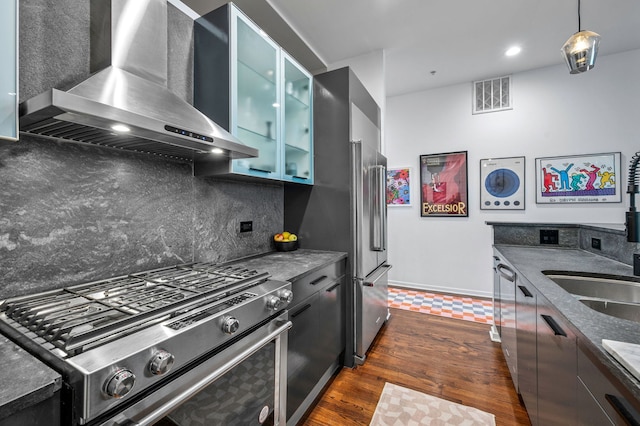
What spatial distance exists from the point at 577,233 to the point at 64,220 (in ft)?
12.2

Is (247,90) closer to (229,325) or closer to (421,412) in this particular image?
(229,325)

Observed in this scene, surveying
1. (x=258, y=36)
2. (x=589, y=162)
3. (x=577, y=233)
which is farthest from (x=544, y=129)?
(x=258, y=36)

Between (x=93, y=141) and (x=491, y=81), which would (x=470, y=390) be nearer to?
(x=93, y=141)

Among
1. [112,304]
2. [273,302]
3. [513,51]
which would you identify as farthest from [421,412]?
[513,51]

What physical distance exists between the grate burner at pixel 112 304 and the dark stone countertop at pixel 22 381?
54 millimetres

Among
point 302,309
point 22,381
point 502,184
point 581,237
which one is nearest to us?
point 22,381

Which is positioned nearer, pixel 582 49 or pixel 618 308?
pixel 618 308

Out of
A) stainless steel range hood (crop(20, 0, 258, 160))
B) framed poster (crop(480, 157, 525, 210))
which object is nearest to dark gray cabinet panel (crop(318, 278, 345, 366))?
stainless steel range hood (crop(20, 0, 258, 160))

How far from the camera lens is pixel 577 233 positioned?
253 cm

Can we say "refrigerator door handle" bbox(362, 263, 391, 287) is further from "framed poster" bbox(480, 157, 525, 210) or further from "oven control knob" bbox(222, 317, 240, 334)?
"framed poster" bbox(480, 157, 525, 210)

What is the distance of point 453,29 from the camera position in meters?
2.80

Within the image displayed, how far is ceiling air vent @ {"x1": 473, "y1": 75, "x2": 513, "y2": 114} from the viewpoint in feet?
12.2

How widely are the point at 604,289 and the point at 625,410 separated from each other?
1171 millimetres

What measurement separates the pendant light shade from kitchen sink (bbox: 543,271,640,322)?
1.39m
